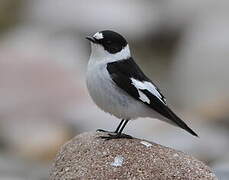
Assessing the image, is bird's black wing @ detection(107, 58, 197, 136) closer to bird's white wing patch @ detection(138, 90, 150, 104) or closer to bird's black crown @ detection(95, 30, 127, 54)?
bird's white wing patch @ detection(138, 90, 150, 104)

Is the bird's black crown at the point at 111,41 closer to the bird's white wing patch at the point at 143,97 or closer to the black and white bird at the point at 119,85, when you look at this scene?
the black and white bird at the point at 119,85

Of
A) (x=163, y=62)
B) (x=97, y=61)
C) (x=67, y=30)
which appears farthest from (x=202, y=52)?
(x=97, y=61)

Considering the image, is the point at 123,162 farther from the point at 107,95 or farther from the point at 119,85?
the point at 119,85

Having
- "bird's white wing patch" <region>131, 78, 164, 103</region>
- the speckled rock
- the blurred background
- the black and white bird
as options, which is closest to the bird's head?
the black and white bird

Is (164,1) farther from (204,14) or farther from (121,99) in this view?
(121,99)

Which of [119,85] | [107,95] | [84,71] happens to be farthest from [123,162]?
[84,71]

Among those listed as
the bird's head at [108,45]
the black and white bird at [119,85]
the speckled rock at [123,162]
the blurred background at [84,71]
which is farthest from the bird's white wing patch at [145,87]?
the blurred background at [84,71]
